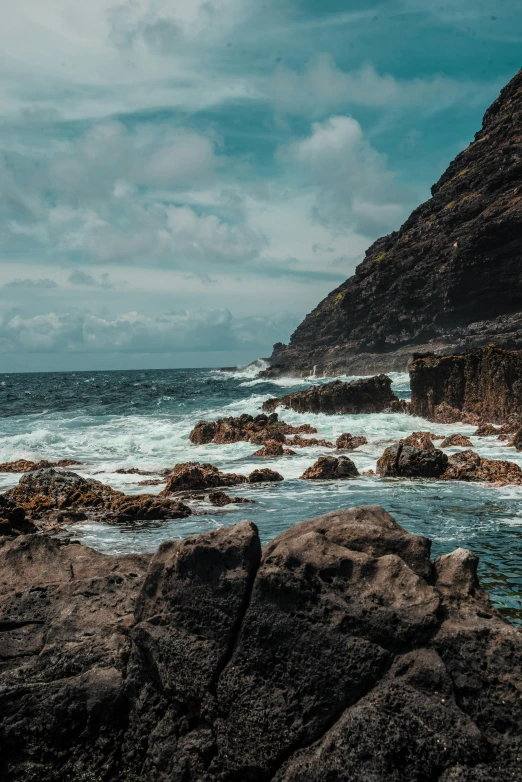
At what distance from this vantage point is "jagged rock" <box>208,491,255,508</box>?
52.9 ft

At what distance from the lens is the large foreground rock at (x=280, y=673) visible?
4.44 m

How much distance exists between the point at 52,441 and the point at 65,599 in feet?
86.4

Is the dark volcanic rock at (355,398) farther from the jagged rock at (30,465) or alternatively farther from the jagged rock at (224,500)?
the jagged rock at (224,500)

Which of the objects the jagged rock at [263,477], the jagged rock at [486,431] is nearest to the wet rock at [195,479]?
the jagged rock at [263,477]

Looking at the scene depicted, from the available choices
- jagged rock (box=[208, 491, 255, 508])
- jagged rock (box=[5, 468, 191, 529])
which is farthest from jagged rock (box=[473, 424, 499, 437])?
jagged rock (box=[5, 468, 191, 529])

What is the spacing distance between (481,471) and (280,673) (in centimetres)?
1472

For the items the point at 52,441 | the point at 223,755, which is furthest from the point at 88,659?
the point at 52,441

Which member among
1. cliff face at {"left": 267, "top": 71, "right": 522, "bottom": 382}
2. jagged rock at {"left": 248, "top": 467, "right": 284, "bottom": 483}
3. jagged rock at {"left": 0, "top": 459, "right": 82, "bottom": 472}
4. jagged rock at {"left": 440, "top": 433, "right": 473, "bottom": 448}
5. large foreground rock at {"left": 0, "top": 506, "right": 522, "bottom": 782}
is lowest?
jagged rock at {"left": 0, "top": 459, "right": 82, "bottom": 472}

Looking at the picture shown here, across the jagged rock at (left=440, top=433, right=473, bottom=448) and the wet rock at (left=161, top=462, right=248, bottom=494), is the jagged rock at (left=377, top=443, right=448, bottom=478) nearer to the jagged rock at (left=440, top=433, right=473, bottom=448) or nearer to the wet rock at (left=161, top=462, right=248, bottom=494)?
the wet rock at (left=161, top=462, right=248, bottom=494)

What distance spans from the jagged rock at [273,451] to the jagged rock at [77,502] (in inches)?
368

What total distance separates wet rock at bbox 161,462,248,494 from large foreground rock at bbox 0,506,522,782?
39.6 ft

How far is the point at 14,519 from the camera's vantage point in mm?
12773

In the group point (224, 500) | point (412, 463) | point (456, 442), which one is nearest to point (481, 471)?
point (412, 463)

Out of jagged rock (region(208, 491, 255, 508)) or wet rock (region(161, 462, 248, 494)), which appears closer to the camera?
jagged rock (region(208, 491, 255, 508))
